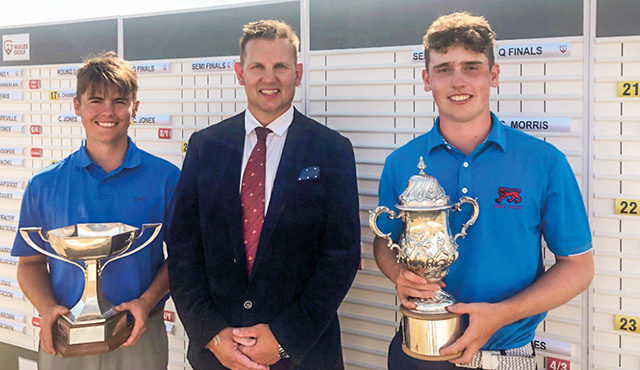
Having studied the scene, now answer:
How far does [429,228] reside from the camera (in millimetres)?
1784

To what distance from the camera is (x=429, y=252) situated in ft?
5.78

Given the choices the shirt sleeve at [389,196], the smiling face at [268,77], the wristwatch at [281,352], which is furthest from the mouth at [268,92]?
the wristwatch at [281,352]

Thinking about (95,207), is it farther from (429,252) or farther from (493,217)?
(493,217)

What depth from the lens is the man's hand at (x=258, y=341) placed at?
78.8 inches

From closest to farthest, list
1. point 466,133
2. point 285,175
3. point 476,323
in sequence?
point 476,323 → point 466,133 → point 285,175

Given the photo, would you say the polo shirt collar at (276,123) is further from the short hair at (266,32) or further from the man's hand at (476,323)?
the man's hand at (476,323)

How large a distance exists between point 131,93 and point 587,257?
195 centimetres

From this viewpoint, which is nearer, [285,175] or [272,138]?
[285,175]

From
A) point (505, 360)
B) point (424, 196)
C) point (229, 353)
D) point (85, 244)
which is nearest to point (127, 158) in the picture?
point (85, 244)

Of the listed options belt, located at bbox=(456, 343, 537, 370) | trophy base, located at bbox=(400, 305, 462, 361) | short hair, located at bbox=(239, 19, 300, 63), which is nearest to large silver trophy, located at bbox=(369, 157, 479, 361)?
trophy base, located at bbox=(400, 305, 462, 361)

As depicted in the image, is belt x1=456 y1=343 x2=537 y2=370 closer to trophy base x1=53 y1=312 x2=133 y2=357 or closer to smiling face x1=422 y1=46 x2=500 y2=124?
smiling face x1=422 y1=46 x2=500 y2=124

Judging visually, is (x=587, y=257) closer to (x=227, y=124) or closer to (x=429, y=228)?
(x=429, y=228)

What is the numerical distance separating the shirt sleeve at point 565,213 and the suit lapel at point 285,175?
89 centimetres

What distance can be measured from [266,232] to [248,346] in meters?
0.42
